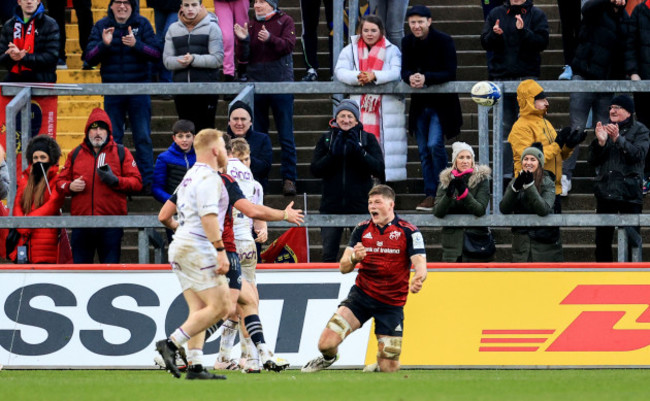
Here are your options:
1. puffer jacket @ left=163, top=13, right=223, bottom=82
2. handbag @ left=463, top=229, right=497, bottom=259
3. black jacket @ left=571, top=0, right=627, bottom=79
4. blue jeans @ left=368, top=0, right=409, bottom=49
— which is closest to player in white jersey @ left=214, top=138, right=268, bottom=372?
handbag @ left=463, top=229, right=497, bottom=259

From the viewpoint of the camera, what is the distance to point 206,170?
974 centimetres

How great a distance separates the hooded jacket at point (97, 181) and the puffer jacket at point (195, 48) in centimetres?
147

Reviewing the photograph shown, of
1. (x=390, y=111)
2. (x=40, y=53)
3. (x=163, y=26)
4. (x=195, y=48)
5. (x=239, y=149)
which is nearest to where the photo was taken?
(x=239, y=149)

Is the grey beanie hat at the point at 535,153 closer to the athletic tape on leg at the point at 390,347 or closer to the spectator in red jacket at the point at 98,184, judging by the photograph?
the athletic tape on leg at the point at 390,347

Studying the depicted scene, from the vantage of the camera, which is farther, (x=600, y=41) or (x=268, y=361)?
(x=600, y=41)

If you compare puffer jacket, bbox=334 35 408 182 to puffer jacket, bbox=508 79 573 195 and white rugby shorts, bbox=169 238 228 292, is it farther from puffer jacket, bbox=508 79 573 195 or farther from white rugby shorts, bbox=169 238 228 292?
white rugby shorts, bbox=169 238 228 292

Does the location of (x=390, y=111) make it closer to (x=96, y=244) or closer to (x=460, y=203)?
(x=460, y=203)

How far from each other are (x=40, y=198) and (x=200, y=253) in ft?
14.1

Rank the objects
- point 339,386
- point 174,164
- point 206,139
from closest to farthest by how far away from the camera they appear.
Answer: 1. point 339,386
2. point 206,139
3. point 174,164

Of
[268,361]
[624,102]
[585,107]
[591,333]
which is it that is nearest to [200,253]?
[268,361]

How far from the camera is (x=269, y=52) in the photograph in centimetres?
1477

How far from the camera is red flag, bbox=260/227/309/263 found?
1334cm

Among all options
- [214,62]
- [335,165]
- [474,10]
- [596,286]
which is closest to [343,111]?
[335,165]

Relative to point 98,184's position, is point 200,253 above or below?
below
